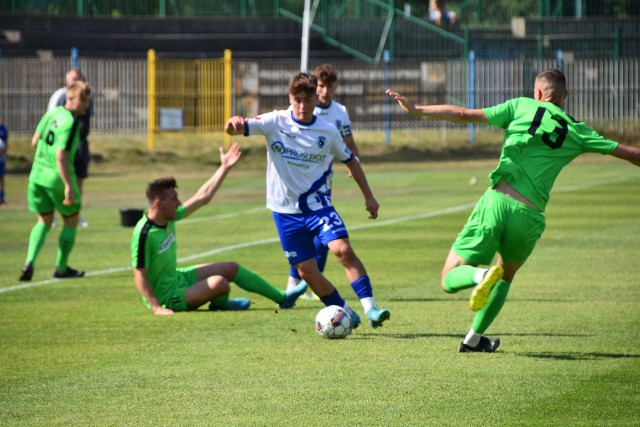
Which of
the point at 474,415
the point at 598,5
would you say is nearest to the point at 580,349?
the point at 474,415

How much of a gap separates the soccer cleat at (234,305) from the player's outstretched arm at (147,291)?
475 millimetres

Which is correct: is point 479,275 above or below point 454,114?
below

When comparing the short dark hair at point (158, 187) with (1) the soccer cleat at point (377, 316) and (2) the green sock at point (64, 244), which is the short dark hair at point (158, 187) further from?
(2) the green sock at point (64, 244)

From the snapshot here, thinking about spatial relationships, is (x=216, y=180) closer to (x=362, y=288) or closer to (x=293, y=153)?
(x=293, y=153)

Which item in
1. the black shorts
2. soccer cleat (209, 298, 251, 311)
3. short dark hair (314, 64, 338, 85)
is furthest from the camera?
the black shorts

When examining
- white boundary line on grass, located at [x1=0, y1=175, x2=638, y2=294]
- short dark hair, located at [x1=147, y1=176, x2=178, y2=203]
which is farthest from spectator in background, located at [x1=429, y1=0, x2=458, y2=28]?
short dark hair, located at [x1=147, y1=176, x2=178, y2=203]

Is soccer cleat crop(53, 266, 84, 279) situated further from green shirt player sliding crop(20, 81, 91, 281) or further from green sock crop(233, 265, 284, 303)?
green sock crop(233, 265, 284, 303)

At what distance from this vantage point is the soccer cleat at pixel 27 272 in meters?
13.3

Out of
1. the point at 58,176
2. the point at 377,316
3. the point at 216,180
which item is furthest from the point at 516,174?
the point at 58,176

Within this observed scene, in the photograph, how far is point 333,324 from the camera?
951cm

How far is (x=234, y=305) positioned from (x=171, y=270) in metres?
0.79

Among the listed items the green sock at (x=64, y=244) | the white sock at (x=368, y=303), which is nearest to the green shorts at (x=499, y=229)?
the white sock at (x=368, y=303)

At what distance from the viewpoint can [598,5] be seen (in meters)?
44.6

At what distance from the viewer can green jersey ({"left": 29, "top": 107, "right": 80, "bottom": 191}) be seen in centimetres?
1330
